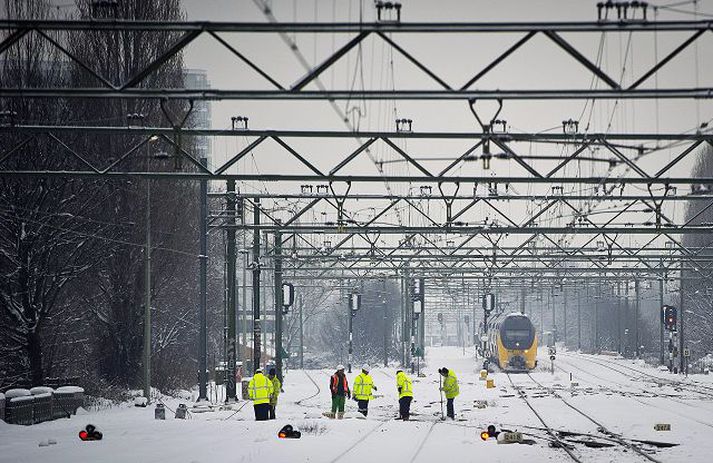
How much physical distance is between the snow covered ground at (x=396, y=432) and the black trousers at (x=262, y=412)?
1.09 feet

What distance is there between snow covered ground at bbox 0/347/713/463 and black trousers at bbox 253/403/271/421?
1.09ft

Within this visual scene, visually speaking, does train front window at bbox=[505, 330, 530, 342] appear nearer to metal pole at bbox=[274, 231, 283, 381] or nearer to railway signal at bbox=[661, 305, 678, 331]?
railway signal at bbox=[661, 305, 678, 331]

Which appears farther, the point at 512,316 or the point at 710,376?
the point at 512,316

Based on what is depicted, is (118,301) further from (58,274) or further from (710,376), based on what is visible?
(710,376)

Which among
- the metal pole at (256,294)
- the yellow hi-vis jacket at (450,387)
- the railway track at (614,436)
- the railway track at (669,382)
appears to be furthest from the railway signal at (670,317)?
the yellow hi-vis jacket at (450,387)

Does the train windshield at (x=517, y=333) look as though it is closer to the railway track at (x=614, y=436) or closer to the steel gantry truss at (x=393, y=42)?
the railway track at (x=614, y=436)

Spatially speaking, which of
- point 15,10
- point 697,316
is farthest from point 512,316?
point 15,10

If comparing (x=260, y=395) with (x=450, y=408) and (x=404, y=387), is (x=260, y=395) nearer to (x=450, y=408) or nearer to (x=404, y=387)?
(x=404, y=387)

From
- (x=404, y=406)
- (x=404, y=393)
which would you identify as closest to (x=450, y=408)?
(x=404, y=406)

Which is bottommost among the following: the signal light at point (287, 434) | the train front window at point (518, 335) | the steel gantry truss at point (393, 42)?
the train front window at point (518, 335)

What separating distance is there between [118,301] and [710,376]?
32461 millimetres

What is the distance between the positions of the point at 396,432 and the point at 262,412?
418cm

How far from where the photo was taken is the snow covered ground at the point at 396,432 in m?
20.7

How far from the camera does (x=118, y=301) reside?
3956 cm
